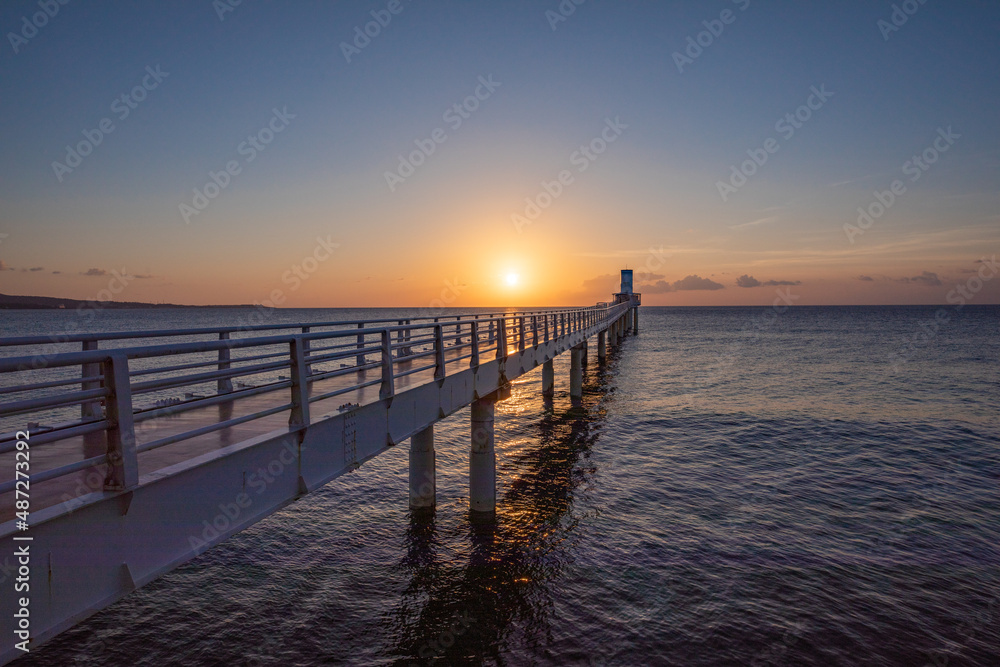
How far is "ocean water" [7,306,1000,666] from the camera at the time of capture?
837cm

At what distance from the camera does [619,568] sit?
35.2 feet

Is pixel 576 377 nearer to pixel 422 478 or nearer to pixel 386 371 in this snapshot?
pixel 422 478

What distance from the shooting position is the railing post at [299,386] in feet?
18.2

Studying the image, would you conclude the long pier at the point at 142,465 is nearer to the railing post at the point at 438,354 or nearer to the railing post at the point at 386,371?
the railing post at the point at 386,371

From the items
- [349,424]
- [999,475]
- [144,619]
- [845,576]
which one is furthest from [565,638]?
[999,475]

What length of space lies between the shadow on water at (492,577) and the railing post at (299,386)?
4.37 metres

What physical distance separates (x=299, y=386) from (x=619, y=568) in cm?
766

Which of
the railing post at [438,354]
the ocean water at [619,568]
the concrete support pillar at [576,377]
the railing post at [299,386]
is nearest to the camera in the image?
the railing post at [299,386]

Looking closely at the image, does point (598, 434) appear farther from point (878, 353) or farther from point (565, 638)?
point (878, 353)

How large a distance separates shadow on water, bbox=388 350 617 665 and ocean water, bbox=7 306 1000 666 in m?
0.04

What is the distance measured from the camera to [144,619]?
9273 millimetres

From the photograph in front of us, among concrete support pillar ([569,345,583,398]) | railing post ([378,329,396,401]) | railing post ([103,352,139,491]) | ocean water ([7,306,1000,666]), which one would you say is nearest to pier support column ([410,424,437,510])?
ocean water ([7,306,1000,666])

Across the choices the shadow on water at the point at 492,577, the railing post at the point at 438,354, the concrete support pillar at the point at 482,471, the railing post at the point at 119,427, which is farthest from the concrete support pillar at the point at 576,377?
the railing post at the point at 119,427

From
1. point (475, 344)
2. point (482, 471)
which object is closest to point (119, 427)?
point (475, 344)
